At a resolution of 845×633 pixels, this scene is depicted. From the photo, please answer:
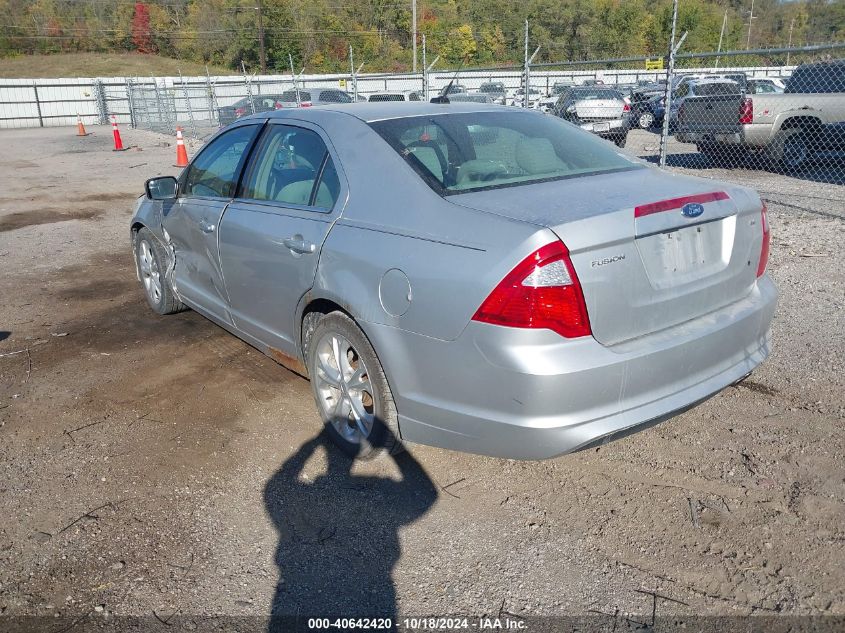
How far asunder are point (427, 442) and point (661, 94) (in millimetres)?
24862

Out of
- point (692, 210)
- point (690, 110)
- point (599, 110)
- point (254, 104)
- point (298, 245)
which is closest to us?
point (692, 210)

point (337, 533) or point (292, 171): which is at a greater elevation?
point (292, 171)

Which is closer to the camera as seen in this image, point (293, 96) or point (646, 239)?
point (646, 239)

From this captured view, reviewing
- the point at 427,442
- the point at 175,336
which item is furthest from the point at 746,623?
the point at 175,336

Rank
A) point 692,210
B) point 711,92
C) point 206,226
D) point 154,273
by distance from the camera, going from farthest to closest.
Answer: point 711,92 < point 154,273 < point 206,226 < point 692,210

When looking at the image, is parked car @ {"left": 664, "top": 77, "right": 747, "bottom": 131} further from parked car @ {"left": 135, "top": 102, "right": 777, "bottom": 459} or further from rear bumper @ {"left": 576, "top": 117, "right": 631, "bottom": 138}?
parked car @ {"left": 135, "top": 102, "right": 777, "bottom": 459}

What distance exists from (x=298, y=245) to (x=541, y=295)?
4.66 feet

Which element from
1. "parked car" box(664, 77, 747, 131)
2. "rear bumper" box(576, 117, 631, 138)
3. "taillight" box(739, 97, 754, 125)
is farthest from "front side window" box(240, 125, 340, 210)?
"rear bumper" box(576, 117, 631, 138)

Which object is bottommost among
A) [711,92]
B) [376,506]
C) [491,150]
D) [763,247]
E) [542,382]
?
[376,506]

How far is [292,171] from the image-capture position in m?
3.82

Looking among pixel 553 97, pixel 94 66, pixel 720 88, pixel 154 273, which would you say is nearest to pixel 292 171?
pixel 154 273

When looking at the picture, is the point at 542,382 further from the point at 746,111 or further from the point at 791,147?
the point at 791,147

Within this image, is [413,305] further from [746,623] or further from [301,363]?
[746,623]

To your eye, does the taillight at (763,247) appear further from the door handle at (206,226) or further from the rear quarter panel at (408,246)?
the door handle at (206,226)
